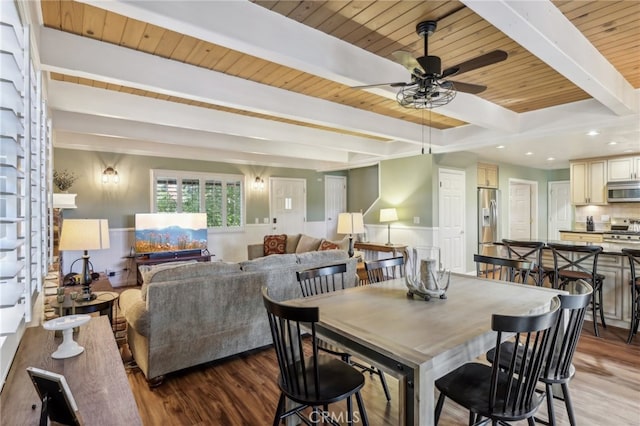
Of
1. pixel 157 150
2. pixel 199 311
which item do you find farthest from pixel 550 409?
pixel 157 150

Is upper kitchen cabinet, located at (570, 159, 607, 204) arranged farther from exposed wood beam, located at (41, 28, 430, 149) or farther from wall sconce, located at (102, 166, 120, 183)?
wall sconce, located at (102, 166, 120, 183)

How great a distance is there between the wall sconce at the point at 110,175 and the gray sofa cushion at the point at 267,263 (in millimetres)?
4586

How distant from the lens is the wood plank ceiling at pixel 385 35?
2191mm

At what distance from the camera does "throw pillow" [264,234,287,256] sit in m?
6.66

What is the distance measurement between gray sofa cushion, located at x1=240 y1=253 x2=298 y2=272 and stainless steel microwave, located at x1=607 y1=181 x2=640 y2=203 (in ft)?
21.4

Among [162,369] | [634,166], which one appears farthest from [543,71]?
[634,166]

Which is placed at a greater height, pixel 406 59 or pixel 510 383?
pixel 406 59

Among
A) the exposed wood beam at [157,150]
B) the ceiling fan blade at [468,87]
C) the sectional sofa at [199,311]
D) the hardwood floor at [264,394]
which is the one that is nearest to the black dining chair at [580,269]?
the hardwood floor at [264,394]

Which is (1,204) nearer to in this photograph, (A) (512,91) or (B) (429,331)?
(B) (429,331)

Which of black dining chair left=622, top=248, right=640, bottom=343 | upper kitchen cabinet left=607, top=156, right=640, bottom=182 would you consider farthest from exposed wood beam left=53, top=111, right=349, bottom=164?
upper kitchen cabinet left=607, top=156, right=640, bottom=182

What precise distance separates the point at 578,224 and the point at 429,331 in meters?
7.61

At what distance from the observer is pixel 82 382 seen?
1306 millimetres

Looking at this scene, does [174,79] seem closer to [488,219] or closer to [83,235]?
[83,235]

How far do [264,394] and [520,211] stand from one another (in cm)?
804
